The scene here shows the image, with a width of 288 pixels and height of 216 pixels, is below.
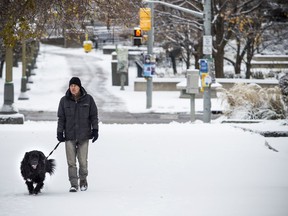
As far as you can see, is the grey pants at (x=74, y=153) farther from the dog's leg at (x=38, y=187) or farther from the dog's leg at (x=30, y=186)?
the dog's leg at (x=30, y=186)

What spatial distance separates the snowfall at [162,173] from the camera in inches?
368

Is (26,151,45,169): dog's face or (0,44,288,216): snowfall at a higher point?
(26,151,45,169): dog's face

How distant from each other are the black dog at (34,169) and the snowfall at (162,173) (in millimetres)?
214

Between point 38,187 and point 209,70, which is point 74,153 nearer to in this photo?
point 38,187

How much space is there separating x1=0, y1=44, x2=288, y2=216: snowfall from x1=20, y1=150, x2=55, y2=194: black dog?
8.4 inches

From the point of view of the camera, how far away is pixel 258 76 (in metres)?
38.4

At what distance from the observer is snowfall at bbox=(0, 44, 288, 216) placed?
9.34m

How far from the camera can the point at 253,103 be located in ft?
70.8

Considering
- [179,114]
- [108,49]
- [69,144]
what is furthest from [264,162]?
[108,49]

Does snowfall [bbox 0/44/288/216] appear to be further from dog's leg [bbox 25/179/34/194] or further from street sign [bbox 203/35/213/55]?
street sign [bbox 203/35/213/55]

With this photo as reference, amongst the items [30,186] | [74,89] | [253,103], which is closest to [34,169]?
[30,186]

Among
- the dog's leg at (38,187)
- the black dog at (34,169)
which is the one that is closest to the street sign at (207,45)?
the black dog at (34,169)

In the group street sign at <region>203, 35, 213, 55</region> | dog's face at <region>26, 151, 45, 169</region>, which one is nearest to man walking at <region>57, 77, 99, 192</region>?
dog's face at <region>26, 151, 45, 169</region>

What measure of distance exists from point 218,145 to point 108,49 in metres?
47.1
